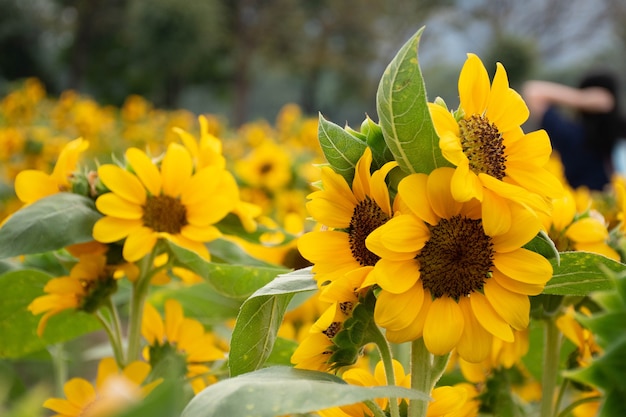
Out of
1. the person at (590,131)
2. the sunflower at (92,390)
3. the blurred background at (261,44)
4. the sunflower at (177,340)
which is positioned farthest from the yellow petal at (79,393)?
the blurred background at (261,44)

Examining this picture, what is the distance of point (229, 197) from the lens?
52cm

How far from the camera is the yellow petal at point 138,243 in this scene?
0.47 metres

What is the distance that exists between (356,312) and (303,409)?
100mm

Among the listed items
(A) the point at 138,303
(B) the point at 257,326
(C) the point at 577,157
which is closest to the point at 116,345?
(A) the point at 138,303

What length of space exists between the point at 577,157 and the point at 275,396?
2894mm

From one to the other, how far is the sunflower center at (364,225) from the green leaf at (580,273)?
0.28ft

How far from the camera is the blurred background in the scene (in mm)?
9658

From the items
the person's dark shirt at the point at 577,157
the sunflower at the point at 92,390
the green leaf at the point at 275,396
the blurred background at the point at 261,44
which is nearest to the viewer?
the green leaf at the point at 275,396

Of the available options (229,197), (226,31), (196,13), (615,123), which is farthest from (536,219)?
(226,31)

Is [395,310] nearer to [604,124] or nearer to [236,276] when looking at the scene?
[236,276]

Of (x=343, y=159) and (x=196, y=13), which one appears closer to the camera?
(x=343, y=159)

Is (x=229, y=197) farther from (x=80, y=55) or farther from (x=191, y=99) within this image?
(x=191, y=99)

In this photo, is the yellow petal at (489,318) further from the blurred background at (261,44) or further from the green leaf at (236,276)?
the blurred background at (261,44)

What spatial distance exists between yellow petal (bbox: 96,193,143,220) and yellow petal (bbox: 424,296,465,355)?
9.7 inches
